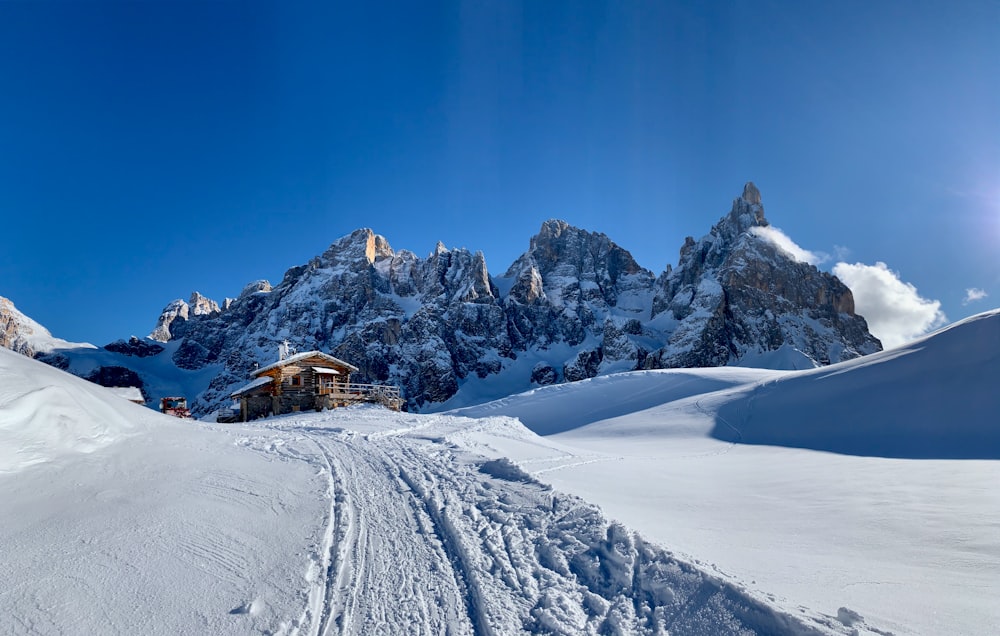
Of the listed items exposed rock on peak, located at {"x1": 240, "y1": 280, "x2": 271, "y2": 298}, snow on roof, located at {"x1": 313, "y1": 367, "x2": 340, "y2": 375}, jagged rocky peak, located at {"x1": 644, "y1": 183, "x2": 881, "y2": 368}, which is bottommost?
snow on roof, located at {"x1": 313, "y1": 367, "x2": 340, "y2": 375}

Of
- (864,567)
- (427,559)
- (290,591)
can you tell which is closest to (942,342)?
(864,567)

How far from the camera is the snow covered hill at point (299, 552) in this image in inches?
140

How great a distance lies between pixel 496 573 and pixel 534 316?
11877 centimetres

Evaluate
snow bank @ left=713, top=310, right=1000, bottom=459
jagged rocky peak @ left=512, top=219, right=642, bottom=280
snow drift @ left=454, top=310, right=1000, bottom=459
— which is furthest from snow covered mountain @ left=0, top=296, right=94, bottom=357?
snow bank @ left=713, top=310, right=1000, bottom=459

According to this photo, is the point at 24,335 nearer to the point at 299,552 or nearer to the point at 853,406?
the point at 299,552

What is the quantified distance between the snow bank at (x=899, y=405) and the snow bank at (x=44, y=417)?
56.5ft

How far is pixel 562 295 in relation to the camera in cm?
13388

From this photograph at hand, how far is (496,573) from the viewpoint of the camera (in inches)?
179

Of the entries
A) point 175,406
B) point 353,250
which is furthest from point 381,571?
point 353,250

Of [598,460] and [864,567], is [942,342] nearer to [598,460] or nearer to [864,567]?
[598,460]

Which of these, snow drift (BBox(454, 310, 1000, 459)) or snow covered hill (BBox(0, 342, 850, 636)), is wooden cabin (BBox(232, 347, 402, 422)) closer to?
→ snow drift (BBox(454, 310, 1000, 459))

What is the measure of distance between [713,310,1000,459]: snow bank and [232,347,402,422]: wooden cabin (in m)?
20.0

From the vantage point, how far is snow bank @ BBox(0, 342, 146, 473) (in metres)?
Result: 5.99

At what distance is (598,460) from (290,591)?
879 centimetres
